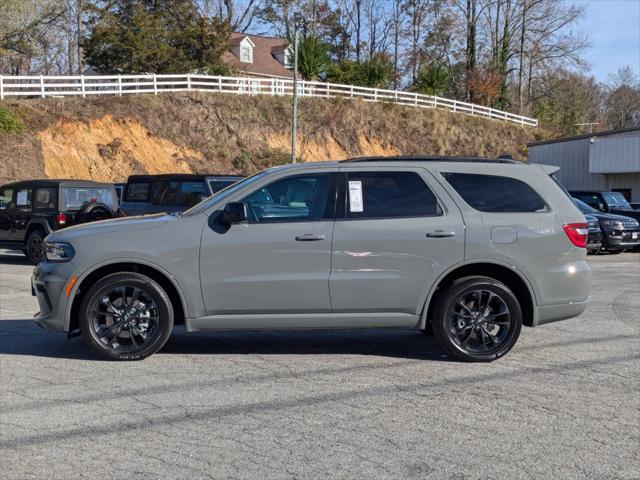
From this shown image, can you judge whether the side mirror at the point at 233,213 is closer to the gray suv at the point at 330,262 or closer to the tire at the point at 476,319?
the gray suv at the point at 330,262

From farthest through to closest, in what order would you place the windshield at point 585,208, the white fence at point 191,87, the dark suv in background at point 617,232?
the white fence at point 191,87 < the windshield at point 585,208 < the dark suv in background at point 617,232

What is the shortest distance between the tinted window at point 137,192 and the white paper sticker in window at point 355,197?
33.1ft

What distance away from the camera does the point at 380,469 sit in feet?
14.0

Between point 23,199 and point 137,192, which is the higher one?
point 137,192

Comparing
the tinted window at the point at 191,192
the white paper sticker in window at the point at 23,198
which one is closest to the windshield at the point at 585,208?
the tinted window at the point at 191,192

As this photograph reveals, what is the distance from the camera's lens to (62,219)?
15609 millimetres

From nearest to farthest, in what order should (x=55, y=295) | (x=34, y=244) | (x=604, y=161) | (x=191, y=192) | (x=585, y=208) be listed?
(x=55, y=295) < (x=191, y=192) < (x=34, y=244) < (x=585, y=208) < (x=604, y=161)

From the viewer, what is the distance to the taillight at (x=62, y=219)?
15572mm

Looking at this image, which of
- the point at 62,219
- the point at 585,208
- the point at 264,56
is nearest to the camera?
the point at 62,219

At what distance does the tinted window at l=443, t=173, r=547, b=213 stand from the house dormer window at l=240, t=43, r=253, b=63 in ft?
173

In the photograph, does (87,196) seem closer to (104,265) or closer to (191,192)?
(191,192)

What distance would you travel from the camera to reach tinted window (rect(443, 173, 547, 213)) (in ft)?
22.6

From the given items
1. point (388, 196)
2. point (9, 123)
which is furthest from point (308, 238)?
point (9, 123)

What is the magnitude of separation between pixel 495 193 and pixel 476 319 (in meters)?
1.21
